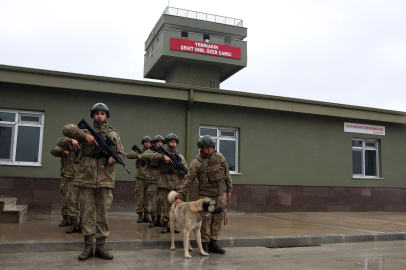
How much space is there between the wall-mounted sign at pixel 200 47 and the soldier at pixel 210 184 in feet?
60.5

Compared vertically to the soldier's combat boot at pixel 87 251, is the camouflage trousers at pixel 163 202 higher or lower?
higher

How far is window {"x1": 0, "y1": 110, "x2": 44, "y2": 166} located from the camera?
1088cm

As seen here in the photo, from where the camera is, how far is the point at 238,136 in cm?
1338

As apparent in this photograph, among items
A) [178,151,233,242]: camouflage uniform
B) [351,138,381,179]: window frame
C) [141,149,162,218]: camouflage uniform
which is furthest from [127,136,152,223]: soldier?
[351,138,381,179]: window frame

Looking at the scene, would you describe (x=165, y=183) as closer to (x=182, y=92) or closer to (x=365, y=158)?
(x=182, y=92)

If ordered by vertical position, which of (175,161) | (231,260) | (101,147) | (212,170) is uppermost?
(101,147)

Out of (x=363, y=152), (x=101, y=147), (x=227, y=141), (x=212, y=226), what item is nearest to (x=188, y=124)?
(x=227, y=141)

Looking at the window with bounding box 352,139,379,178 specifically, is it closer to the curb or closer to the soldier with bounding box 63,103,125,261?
the curb

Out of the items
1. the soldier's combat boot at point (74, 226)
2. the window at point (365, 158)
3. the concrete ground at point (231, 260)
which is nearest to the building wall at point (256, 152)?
the window at point (365, 158)

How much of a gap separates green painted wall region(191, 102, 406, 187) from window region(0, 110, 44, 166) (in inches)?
193

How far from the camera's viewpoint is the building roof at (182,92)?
10.7m

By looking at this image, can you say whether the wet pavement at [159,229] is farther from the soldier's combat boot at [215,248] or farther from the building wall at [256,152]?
the building wall at [256,152]

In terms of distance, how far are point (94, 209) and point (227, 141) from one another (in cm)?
811

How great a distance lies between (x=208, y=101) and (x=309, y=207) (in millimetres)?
5480
